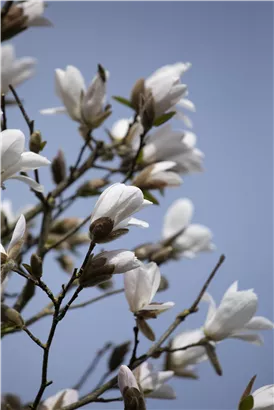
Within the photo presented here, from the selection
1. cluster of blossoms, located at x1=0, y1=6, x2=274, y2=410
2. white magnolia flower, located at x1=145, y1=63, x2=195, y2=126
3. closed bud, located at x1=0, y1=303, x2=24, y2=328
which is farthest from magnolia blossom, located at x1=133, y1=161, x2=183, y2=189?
→ closed bud, located at x1=0, y1=303, x2=24, y2=328

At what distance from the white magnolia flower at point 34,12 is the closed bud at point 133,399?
0.97 meters

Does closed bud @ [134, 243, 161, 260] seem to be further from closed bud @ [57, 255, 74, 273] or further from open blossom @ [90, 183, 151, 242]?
open blossom @ [90, 183, 151, 242]

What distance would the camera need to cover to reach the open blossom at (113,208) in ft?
2.64

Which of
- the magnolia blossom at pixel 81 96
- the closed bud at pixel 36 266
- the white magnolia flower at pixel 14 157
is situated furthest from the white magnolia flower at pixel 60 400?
the magnolia blossom at pixel 81 96

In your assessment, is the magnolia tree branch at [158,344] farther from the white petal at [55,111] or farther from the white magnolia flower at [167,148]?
the white petal at [55,111]

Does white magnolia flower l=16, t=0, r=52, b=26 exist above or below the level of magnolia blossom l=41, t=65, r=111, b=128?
above

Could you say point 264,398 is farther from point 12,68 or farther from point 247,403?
point 12,68

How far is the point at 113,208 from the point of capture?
0.81m

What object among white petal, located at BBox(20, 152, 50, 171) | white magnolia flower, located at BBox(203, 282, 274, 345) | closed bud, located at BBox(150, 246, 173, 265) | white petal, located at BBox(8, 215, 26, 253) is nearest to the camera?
white petal, located at BBox(8, 215, 26, 253)

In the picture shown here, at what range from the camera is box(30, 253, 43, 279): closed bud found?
803 mm

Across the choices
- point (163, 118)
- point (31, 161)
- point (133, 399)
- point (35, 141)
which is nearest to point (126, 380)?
point (133, 399)

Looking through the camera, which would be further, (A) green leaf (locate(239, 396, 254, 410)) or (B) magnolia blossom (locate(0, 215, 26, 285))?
(A) green leaf (locate(239, 396, 254, 410))

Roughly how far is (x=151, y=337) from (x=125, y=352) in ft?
1.10

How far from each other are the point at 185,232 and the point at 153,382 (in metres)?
0.66
